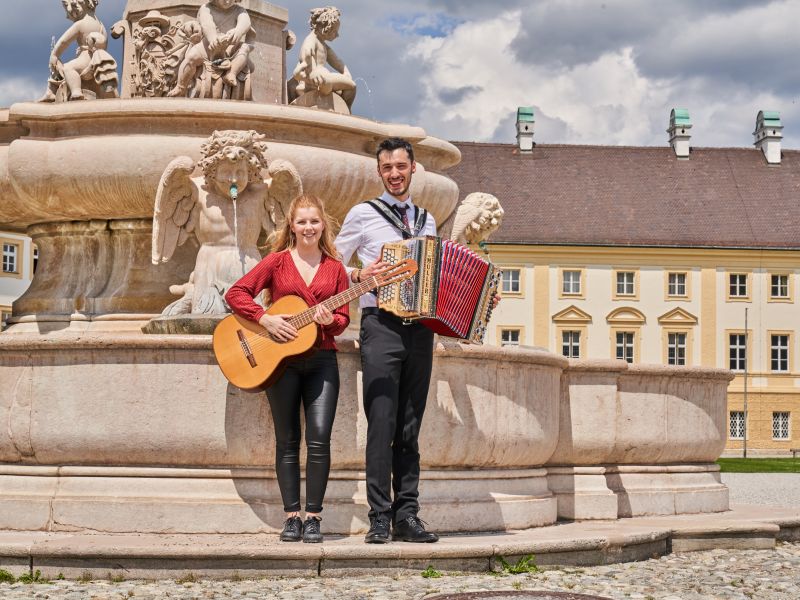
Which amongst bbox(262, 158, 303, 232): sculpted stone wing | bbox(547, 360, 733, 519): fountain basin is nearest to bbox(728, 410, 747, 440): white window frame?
bbox(547, 360, 733, 519): fountain basin

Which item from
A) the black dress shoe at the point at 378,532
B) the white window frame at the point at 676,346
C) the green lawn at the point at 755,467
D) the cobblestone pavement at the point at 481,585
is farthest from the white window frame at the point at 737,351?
the black dress shoe at the point at 378,532

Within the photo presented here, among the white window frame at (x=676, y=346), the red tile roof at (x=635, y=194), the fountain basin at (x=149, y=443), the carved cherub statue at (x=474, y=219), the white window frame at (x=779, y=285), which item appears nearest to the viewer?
the fountain basin at (x=149, y=443)

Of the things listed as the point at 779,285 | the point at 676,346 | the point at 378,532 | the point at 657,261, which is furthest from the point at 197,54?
the point at 779,285

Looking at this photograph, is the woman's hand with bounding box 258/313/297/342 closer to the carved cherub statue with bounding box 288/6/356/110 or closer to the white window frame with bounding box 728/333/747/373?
the carved cherub statue with bounding box 288/6/356/110

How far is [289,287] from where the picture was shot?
7059 millimetres

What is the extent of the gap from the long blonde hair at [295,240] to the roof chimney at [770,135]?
55.4 metres

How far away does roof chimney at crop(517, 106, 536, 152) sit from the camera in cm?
5950

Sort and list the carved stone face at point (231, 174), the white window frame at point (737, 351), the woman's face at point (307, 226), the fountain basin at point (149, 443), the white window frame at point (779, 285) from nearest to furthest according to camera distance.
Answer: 1. the woman's face at point (307, 226)
2. the fountain basin at point (149, 443)
3. the carved stone face at point (231, 174)
4. the white window frame at point (779, 285)
5. the white window frame at point (737, 351)

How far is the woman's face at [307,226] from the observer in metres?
7.10

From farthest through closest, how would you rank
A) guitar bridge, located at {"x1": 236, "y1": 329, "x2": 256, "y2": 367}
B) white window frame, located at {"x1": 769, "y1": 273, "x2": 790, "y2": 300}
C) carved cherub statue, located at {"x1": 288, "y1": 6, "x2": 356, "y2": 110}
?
1. white window frame, located at {"x1": 769, "y1": 273, "x2": 790, "y2": 300}
2. carved cherub statue, located at {"x1": 288, "y1": 6, "x2": 356, "y2": 110}
3. guitar bridge, located at {"x1": 236, "y1": 329, "x2": 256, "y2": 367}

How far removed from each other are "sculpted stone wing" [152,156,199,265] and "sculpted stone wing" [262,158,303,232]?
464 mm

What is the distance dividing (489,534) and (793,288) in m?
52.0

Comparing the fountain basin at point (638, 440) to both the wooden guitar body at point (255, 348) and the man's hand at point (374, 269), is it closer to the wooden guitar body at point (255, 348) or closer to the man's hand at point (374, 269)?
the man's hand at point (374, 269)

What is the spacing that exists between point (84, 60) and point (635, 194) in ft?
159
